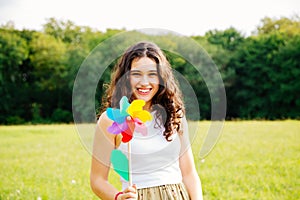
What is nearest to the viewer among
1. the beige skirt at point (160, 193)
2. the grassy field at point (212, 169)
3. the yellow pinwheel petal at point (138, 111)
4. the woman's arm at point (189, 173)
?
the yellow pinwheel petal at point (138, 111)

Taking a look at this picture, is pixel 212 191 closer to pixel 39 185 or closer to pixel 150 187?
pixel 39 185

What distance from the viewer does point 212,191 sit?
357cm

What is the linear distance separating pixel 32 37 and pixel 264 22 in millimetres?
14007

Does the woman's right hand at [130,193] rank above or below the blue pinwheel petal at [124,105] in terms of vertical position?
below

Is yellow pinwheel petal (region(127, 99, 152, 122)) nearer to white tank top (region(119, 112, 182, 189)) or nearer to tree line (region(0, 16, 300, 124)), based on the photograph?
white tank top (region(119, 112, 182, 189))

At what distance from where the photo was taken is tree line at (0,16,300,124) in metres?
21.1

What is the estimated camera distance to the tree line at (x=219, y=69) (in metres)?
21.1

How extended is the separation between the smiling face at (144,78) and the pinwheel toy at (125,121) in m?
0.15

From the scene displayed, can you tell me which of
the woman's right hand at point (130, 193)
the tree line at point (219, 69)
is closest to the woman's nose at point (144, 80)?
the woman's right hand at point (130, 193)

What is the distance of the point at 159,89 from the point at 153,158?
0.29m

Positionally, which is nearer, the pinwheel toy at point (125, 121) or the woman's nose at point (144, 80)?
the pinwheel toy at point (125, 121)

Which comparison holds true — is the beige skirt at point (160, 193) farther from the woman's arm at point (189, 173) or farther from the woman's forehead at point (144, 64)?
the woman's forehead at point (144, 64)

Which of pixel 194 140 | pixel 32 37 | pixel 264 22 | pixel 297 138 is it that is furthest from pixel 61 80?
pixel 194 140

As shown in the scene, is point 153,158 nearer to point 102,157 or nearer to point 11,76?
point 102,157
